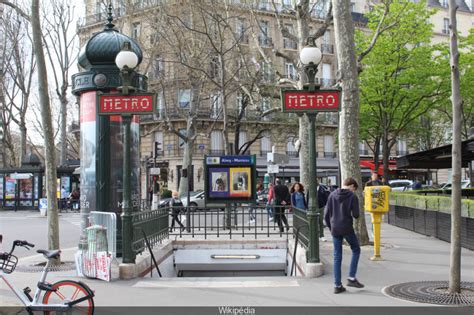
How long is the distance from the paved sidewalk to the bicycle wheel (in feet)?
4.00

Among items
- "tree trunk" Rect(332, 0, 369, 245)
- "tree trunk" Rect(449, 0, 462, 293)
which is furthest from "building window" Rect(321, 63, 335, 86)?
"tree trunk" Rect(449, 0, 462, 293)

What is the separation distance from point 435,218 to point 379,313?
8.73 meters

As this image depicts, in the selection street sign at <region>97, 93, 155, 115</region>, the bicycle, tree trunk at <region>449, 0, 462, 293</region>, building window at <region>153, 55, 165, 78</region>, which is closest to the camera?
the bicycle

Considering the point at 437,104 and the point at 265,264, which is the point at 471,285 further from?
the point at 437,104

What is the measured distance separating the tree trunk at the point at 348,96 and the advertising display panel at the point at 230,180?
387cm

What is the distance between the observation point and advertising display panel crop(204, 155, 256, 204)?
16.2 meters

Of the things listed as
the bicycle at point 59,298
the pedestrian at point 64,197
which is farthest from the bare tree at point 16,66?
the bicycle at point 59,298

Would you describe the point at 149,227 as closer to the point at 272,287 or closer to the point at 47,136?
the point at 47,136

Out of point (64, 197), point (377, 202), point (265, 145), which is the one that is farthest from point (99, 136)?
point (265, 145)

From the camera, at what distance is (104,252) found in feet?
29.2

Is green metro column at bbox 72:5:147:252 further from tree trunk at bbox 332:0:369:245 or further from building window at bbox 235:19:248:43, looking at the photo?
building window at bbox 235:19:248:43

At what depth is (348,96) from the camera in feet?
43.2

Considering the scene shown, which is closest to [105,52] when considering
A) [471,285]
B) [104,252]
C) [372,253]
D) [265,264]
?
[104,252]

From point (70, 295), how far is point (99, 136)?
223 inches
